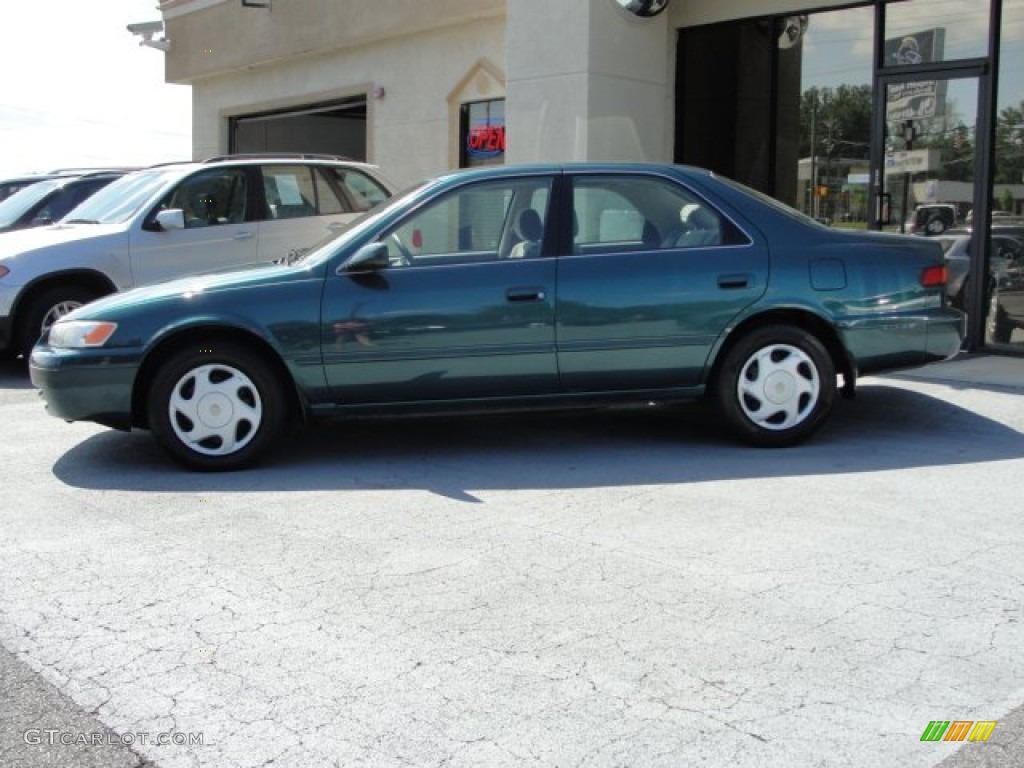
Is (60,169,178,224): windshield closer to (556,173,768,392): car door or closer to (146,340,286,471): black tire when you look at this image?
(146,340,286,471): black tire

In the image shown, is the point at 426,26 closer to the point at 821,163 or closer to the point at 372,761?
the point at 821,163

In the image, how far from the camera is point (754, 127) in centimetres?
1248

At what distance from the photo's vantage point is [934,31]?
10.4 m

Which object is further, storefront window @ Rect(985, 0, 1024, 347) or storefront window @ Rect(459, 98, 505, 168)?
storefront window @ Rect(459, 98, 505, 168)

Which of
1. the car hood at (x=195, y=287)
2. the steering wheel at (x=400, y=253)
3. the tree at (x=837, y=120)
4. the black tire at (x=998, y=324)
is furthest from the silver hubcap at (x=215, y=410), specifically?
the tree at (x=837, y=120)

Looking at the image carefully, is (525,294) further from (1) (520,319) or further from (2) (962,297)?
(2) (962,297)

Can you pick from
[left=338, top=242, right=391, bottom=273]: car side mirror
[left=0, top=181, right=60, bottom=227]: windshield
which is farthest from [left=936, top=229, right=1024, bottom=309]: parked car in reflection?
[left=0, top=181, right=60, bottom=227]: windshield

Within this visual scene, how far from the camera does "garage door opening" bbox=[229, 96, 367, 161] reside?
19.6 metres

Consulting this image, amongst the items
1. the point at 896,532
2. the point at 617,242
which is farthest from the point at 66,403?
the point at 896,532

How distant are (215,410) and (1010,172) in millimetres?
7148

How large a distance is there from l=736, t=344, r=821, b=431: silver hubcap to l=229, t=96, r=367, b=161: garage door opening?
1394 centimetres

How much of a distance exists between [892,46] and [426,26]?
258 inches

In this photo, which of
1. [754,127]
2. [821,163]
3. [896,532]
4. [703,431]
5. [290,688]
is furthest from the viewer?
[754,127]

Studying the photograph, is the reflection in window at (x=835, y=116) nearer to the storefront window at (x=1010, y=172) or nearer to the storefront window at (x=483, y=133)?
the storefront window at (x=1010, y=172)
